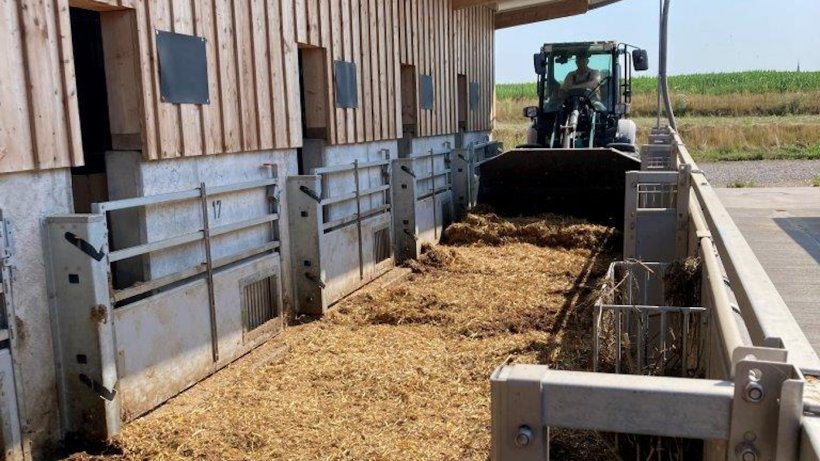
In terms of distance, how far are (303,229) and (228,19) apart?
2078 mm

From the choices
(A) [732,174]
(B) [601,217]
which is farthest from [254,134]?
(A) [732,174]

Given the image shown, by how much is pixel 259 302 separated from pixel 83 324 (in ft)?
7.72

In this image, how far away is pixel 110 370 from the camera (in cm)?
429

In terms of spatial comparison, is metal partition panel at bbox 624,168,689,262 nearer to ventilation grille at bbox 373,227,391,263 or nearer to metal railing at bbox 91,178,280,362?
metal railing at bbox 91,178,280,362

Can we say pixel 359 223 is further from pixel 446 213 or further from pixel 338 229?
pixel 446 213

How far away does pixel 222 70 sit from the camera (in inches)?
236

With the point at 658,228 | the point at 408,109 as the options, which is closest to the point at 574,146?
the point at 408,109

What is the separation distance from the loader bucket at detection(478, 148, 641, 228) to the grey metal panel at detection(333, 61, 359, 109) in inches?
138

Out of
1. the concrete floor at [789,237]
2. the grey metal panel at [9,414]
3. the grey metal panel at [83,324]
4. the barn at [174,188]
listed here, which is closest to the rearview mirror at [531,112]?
the concrete floor at [789,237]

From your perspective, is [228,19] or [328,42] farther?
[328,42]

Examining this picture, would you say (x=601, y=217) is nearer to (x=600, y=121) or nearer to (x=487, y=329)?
(x=600, y=121)

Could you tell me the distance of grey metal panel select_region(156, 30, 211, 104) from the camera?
17.3 ft

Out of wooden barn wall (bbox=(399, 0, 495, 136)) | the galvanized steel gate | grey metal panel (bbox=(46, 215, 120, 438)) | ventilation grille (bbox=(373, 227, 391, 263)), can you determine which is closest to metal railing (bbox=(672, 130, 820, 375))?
grey metal panel (bbox=(46, 215, 120, 438))

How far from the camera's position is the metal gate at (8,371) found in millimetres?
3820
